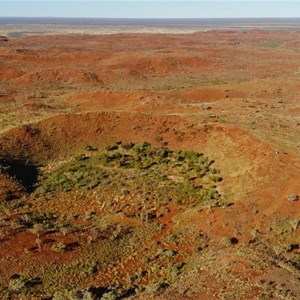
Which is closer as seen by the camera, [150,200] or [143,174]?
[150,200]

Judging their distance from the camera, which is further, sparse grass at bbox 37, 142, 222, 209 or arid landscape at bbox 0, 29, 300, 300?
sparse grass at bbox 37, 142, 222, 209

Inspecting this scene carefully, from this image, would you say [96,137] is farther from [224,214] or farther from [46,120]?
[224,214]

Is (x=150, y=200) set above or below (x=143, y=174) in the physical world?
below

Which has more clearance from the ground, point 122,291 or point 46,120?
point 46,120

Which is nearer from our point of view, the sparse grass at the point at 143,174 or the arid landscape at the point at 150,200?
the arid landscape at the point at 150,200

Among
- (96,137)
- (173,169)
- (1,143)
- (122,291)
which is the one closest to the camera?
(122,291)

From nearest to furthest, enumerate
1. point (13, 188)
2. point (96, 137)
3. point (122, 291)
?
1. point (122, 291)
2. point (13, 188)
3. point (96, 137)

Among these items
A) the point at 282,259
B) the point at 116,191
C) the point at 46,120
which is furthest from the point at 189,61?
the point at 282,259

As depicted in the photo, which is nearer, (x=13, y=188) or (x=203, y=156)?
(x=13, y=188)
